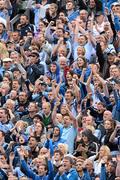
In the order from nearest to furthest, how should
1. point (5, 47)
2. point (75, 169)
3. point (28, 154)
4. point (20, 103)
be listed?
1. point (75, 169)
2. point (28, 154)
3. point (20, 103)
4. point (5, 47)

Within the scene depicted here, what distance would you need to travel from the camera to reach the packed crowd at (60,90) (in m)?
23.8

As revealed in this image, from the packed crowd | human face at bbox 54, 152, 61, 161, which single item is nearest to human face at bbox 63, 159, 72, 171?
the packed crowd

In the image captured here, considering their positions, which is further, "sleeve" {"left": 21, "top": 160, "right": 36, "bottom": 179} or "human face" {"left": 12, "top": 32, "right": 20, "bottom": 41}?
"human face" {"left": 12, "top": 32, "right": 20, "bottom": 41}

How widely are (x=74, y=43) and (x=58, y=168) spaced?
4.91m

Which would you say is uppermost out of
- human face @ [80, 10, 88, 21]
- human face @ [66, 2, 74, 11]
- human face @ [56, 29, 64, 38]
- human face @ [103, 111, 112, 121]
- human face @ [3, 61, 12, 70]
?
human face @ [66, 2, 74, 11]

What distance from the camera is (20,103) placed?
26.7m

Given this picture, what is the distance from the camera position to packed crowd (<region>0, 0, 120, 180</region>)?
2380 cm

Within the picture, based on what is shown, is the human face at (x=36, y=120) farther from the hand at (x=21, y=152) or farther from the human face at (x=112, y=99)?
the human face at (x=112, y=99)

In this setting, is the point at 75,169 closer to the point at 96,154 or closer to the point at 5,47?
the point at 96,154

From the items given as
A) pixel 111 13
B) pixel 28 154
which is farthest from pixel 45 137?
pixel 111 13

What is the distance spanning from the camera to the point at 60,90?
86.9 feet

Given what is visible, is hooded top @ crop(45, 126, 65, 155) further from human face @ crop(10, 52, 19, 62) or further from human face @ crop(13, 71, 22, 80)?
human face @ crop(10, 52, 19, 62)

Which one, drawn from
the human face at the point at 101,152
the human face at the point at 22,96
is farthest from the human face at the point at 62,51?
the human face at the point at 101,152

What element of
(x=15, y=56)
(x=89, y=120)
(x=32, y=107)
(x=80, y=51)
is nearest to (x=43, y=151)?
(x=89, y=120)
